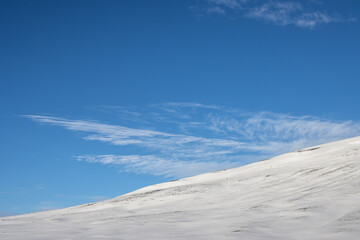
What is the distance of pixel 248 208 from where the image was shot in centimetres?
710

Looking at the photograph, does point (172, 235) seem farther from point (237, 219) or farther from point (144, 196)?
Result: point (144, 196)

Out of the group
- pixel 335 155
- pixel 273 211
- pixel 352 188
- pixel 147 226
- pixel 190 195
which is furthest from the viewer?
pixel 335 155

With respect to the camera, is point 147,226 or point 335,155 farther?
point 335,155

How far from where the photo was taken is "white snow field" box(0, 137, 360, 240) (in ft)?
17.3

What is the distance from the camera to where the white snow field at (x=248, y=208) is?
17.3ft

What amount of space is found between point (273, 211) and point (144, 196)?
493 cm

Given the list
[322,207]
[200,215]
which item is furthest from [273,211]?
[200,215]

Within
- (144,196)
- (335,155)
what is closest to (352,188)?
(335,155)

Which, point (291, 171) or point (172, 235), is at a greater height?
point (291, 171)

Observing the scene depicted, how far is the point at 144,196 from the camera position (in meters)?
10.9

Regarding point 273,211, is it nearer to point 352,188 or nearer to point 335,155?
point 352,188

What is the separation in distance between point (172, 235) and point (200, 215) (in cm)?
192

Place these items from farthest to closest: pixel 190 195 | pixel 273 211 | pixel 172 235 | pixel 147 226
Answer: pixel 190 195, pixel 273 211, pixel 147 226, pixel 172 235

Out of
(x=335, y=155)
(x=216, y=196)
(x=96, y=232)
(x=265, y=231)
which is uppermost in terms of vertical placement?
(x=335, y=155)
